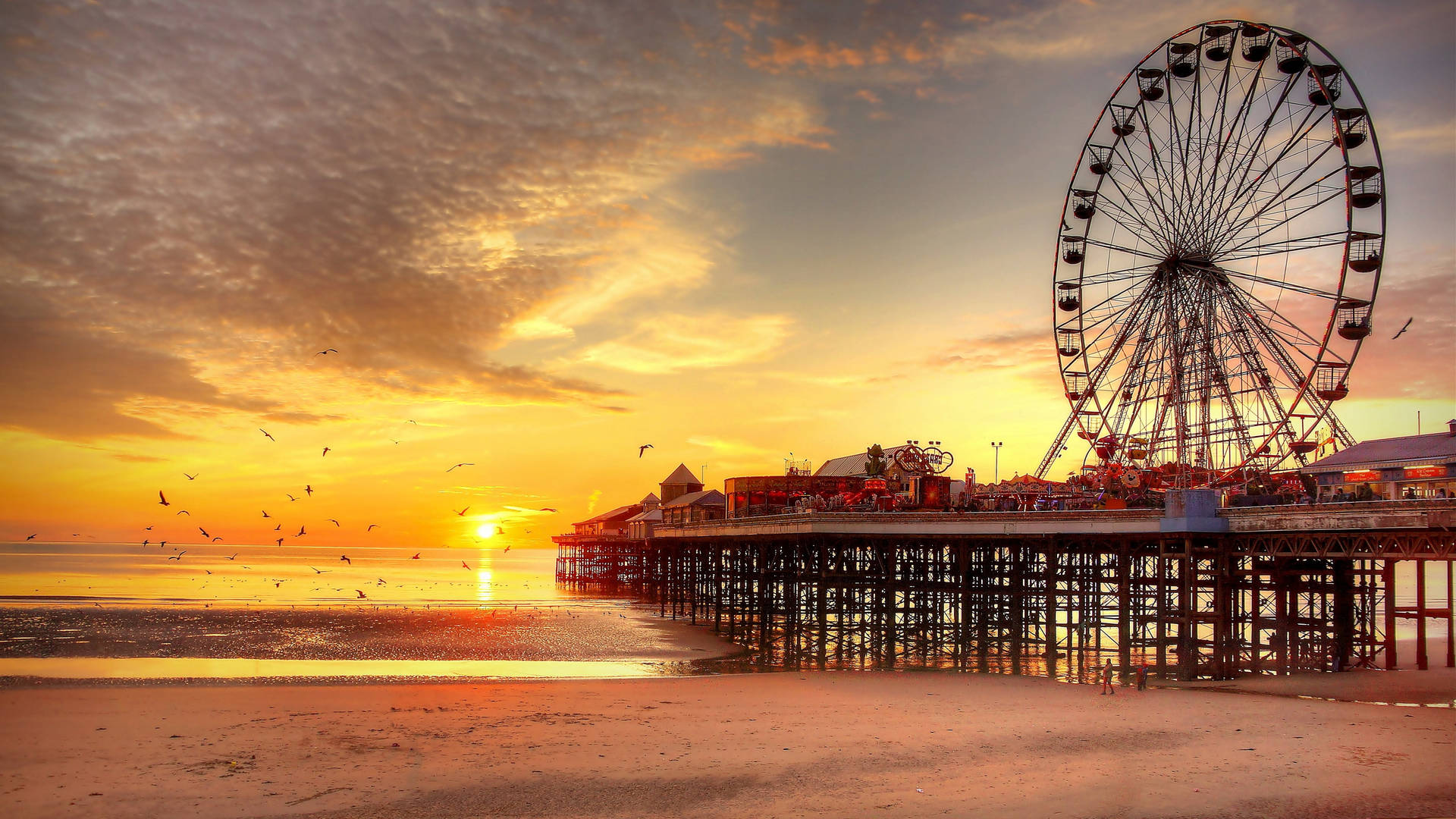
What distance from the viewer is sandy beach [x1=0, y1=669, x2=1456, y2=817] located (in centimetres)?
1617

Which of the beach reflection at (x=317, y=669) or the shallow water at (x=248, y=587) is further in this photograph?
the shallow water at (x=248, y=587)

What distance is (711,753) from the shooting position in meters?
19.7

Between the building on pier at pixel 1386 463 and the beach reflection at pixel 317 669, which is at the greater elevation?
the building on pier at pixel 1386 463

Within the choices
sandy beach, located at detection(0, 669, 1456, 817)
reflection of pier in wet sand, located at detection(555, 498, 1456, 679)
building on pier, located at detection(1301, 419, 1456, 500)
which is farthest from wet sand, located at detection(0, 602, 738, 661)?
building on pier, located at detection(1301, 419, 1456, 500)

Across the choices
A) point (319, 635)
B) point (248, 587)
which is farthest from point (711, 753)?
point (248, 587)

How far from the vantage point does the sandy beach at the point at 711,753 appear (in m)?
16.2

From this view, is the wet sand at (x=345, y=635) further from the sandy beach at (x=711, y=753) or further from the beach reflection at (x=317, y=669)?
the sandy beach at (x=711, y=753)

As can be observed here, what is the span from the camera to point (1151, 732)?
848 inches

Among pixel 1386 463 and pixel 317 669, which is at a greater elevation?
pixel 1386 463

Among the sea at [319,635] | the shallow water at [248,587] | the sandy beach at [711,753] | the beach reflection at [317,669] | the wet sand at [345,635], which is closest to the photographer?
the sandy beach at [711,753]

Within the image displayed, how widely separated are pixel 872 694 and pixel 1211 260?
27.6m

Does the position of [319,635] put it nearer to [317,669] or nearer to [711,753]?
[317,669]

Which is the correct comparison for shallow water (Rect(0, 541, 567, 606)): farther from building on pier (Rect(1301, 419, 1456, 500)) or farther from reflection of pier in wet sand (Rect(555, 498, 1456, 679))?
building on pier (Rect(1301, 419, 1456, 500))

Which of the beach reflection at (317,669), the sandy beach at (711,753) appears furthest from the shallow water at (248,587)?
the sandy beach at (711,753)
